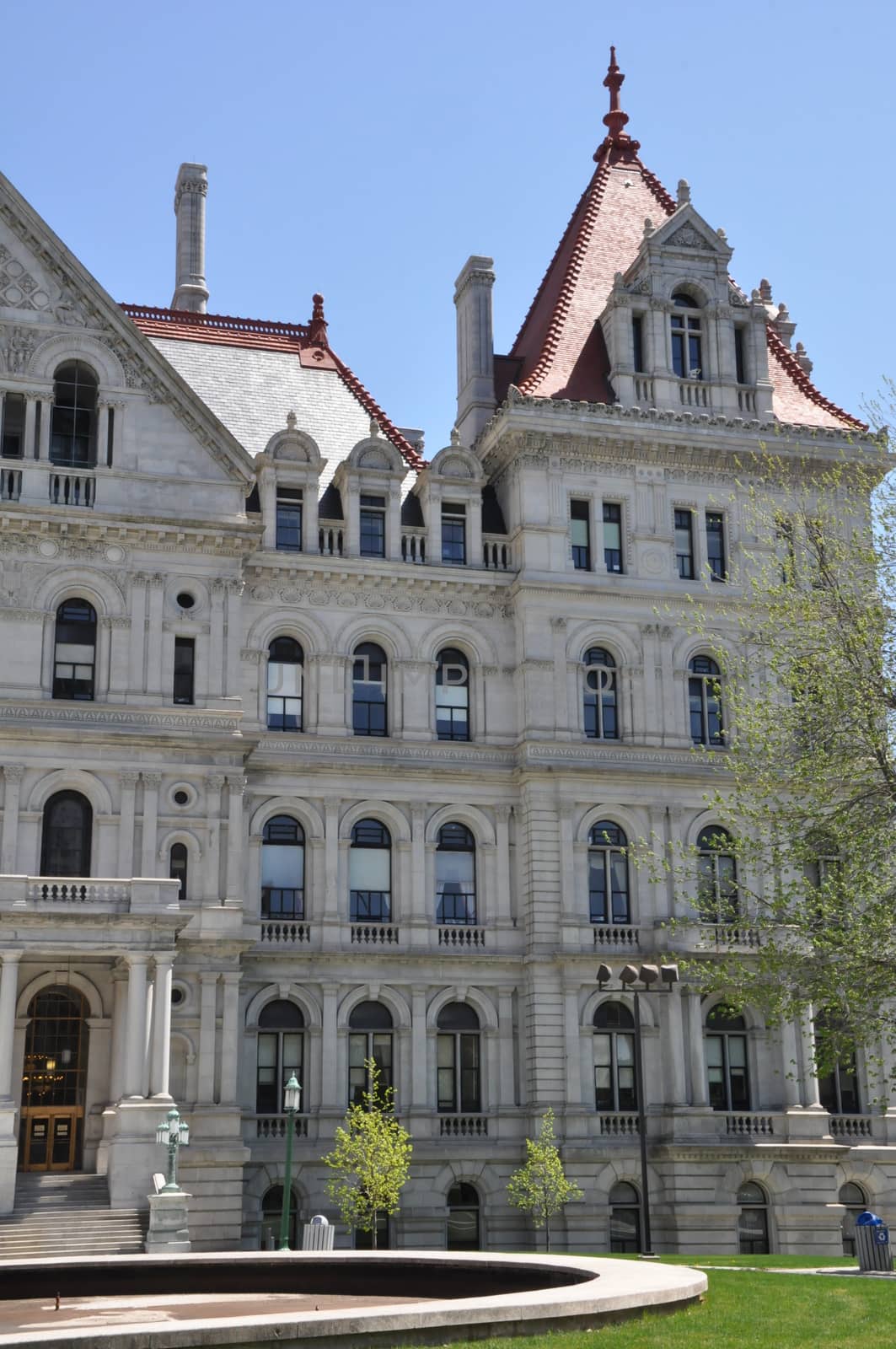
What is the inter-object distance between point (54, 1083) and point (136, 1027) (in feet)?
13.7

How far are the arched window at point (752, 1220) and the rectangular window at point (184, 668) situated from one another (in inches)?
721

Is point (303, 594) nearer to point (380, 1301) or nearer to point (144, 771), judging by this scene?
point (144, 771)

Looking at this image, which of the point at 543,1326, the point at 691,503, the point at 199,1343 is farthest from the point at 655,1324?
the point at 691,503

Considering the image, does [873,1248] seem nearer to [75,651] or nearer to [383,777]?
[383,777]

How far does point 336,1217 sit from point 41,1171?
707 cm

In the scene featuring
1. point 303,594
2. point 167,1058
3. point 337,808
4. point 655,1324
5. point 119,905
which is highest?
point 303,594

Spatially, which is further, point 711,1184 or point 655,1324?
point 711,1184

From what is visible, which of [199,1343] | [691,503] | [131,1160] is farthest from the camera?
[691,503]

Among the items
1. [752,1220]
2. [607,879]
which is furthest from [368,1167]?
[752,1220]

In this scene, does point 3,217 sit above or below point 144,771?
above

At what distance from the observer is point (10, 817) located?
1576 inches

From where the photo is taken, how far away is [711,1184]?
137ft

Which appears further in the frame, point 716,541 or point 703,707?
point 716,541

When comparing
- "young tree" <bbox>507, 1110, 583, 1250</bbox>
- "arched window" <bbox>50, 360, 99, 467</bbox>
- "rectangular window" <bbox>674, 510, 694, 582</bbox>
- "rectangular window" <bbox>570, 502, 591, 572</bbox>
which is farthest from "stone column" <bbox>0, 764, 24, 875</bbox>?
"rectangular window" <bbox>674, 510, 694, 582</bbox>
